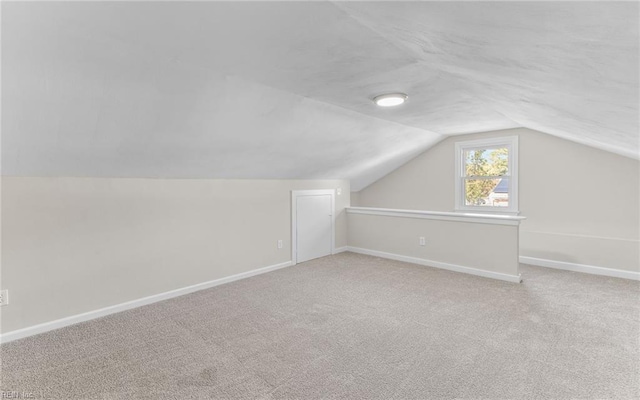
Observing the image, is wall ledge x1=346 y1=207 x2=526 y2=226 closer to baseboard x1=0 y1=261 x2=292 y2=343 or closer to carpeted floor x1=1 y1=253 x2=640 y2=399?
carpeted floor x1=1 y1=253 x2=640 y2=399

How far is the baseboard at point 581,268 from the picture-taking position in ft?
13.6

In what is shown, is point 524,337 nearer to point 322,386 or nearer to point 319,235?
point 322,386

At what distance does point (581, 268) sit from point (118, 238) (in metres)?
Answer: 5.81

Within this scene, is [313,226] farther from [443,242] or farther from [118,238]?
[118,238]

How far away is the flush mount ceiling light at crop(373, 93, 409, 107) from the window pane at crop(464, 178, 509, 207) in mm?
3167

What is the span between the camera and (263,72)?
229 cm

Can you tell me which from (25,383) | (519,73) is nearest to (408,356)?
(519,73)

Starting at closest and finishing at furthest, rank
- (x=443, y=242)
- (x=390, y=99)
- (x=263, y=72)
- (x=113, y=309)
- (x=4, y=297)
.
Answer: (x=263, y=72) < (x=4, y=297) < (x=390, y=99) < (x=113, y=309) < (x=443, y=242)

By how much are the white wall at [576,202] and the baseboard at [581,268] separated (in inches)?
2.2

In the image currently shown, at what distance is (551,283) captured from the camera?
4.00m

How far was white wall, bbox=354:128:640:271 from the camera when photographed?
13.7 feet

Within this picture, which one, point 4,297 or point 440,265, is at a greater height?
point 4,297

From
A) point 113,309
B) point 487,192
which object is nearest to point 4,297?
point 113,309

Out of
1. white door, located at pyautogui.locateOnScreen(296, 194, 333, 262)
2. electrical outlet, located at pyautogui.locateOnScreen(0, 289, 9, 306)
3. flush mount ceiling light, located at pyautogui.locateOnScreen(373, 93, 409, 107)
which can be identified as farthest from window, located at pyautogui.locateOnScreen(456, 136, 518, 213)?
electrical outlet, located at pyautogui.locateOnScreen(0, 289, 9, 306)
